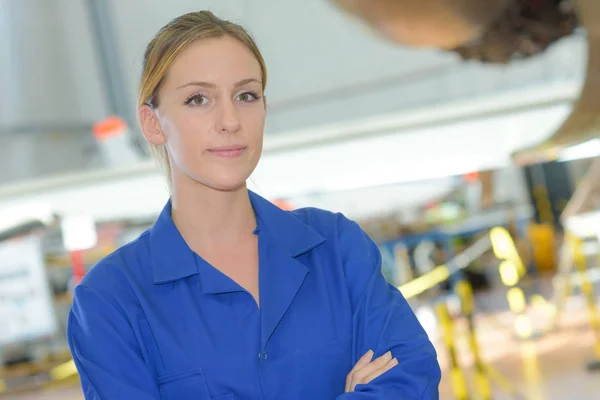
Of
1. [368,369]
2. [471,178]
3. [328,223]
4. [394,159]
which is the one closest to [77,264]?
[394,159]

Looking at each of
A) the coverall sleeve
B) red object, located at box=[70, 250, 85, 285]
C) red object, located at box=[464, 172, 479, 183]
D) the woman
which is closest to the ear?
the woman

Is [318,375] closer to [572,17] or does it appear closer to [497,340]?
[572,17]

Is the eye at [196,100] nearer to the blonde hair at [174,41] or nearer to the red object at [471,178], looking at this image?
the blonde hair at [174,41]

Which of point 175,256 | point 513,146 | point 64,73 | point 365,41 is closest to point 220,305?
point 175,256

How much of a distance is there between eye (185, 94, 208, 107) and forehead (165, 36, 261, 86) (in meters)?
0.02

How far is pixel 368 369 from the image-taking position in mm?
921

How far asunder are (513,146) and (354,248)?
3.28 metres

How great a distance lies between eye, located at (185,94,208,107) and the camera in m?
0.91

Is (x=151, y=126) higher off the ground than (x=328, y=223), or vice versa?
(x=151, y=126)

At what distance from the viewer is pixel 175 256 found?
3.11 ft

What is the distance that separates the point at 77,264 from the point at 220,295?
6.18 m

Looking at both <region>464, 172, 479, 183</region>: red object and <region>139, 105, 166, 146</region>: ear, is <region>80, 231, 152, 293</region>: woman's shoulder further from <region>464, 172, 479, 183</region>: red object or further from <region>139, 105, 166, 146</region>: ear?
<region>464, 172, 479, 183</region>: red object

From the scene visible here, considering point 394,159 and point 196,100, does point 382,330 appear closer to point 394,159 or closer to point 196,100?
point 196,100

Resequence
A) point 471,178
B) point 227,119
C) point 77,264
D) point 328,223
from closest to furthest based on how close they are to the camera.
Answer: point 227,119 < point 328,223 < point 77,264 < point 471,178
